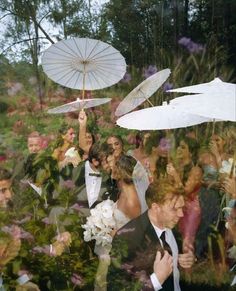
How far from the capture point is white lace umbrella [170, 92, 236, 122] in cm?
358

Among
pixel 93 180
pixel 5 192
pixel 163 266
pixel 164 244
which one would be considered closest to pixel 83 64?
pixel 93 180

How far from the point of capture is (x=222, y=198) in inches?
152

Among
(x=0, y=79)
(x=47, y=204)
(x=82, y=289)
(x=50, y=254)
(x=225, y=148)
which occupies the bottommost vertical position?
(x=82, y=289)

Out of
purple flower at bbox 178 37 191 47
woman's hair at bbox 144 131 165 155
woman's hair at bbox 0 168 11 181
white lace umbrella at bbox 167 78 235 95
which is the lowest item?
woman's hair at bbox 0 168 11 181

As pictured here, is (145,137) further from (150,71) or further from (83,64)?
(83,64)

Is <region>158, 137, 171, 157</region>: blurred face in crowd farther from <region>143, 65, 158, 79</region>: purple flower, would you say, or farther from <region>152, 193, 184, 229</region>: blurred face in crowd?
<region>143, 65, 158, 79</region>: purple flower

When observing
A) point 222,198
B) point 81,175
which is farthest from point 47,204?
point 222,198

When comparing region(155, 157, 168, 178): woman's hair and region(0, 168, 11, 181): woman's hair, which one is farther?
region(0, 168, 11, 181): woman's hair

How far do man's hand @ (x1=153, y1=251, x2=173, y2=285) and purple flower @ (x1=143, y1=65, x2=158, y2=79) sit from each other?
4.21ft

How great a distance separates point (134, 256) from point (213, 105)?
1.23m

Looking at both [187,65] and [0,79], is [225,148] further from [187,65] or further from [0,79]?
[0,79]

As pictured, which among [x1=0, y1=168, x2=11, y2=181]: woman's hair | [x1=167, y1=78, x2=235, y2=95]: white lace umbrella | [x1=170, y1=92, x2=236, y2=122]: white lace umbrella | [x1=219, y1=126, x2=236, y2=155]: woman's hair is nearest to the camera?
[x1=170, y1=92, x2=236, y2=122]: white lace umbrella

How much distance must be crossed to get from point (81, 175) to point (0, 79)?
938mm

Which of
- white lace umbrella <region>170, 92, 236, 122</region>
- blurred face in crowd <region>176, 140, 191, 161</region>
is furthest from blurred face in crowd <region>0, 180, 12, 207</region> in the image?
white lace umbrella <region>170, 92, 236, 122</region>
